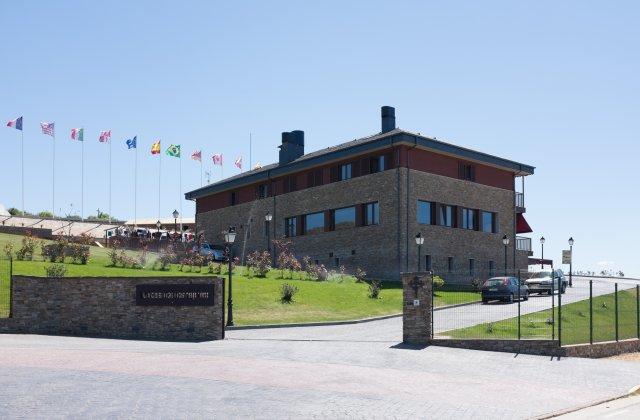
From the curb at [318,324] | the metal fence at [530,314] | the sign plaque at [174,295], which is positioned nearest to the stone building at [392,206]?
the metal fence at [530,314]

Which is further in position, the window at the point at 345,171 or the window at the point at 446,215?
the window at the point at 345,171

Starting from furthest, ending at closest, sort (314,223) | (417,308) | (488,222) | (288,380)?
(488,222) < (314,223) < (417,308) < (288,380)

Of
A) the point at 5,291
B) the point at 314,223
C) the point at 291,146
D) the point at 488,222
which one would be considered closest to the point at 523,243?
the point at 488,222

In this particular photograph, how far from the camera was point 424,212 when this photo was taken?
48.0 m

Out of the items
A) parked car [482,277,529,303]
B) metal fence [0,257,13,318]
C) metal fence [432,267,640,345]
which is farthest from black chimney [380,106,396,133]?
metal fence [0,257,13,318]

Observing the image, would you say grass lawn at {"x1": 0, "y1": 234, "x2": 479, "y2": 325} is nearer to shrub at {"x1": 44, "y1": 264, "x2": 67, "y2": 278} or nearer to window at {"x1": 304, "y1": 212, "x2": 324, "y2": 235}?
shrub at {"x1": 44, "y1": 264, "x2": 67, "y2": 278}

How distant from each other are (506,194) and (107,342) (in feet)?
124

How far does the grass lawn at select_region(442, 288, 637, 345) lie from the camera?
24438 mm

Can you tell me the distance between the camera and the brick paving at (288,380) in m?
12.3

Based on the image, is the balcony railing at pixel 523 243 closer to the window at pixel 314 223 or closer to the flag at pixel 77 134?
the window at pixel 314 223

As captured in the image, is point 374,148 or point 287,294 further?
point 374,148

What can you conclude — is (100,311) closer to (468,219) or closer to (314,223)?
(314,223)

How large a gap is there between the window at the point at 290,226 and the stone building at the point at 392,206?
7cm

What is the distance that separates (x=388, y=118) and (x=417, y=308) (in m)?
30.0
